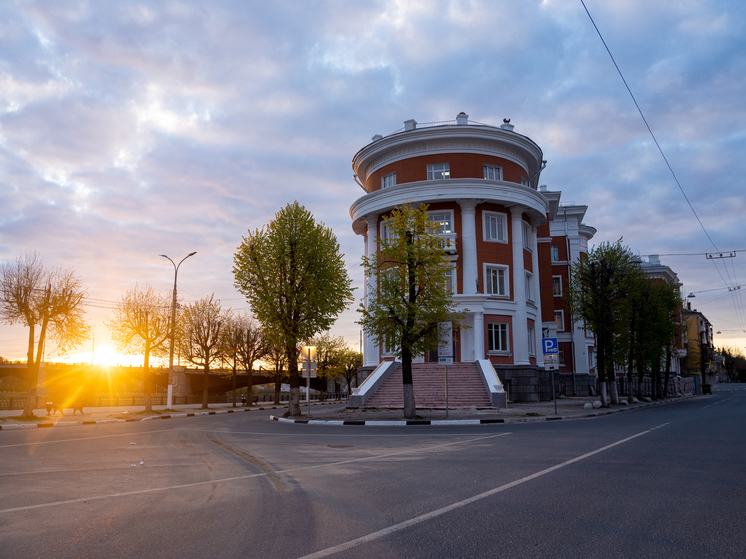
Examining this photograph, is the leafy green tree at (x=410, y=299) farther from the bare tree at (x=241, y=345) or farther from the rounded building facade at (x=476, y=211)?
the bare tree at (x=241, y=345)

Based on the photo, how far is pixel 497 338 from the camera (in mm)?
36438

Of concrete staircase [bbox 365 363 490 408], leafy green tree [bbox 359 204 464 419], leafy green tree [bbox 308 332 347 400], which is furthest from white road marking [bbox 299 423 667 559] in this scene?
leafy green tree [bbox 308 332 347 400]

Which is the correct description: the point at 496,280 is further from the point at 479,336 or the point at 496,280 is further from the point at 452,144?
the point at 452,144

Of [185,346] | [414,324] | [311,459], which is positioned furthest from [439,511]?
[185,346]

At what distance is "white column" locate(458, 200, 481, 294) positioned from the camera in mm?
36188

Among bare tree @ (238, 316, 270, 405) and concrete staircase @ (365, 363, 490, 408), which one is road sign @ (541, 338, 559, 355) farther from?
bare tree @ (238, 316, 270, 405)

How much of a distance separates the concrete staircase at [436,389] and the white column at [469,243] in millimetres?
5495

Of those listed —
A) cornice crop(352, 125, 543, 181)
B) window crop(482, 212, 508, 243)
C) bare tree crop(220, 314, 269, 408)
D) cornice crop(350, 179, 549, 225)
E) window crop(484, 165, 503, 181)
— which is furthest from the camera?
bare tree crop(220, 314, 269, 408)

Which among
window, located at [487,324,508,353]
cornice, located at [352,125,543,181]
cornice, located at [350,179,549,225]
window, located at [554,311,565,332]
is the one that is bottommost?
window, located at [487,324,508,353]

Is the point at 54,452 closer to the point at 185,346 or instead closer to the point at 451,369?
the point at 451,369

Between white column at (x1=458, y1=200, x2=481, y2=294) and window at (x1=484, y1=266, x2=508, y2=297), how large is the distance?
1.10 m

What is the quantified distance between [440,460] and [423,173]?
2935cm

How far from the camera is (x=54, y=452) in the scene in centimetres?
1293

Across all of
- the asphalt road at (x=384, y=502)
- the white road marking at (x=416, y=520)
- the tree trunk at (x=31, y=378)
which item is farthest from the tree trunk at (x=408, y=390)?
the tree trunk at (x=31, y=378)
